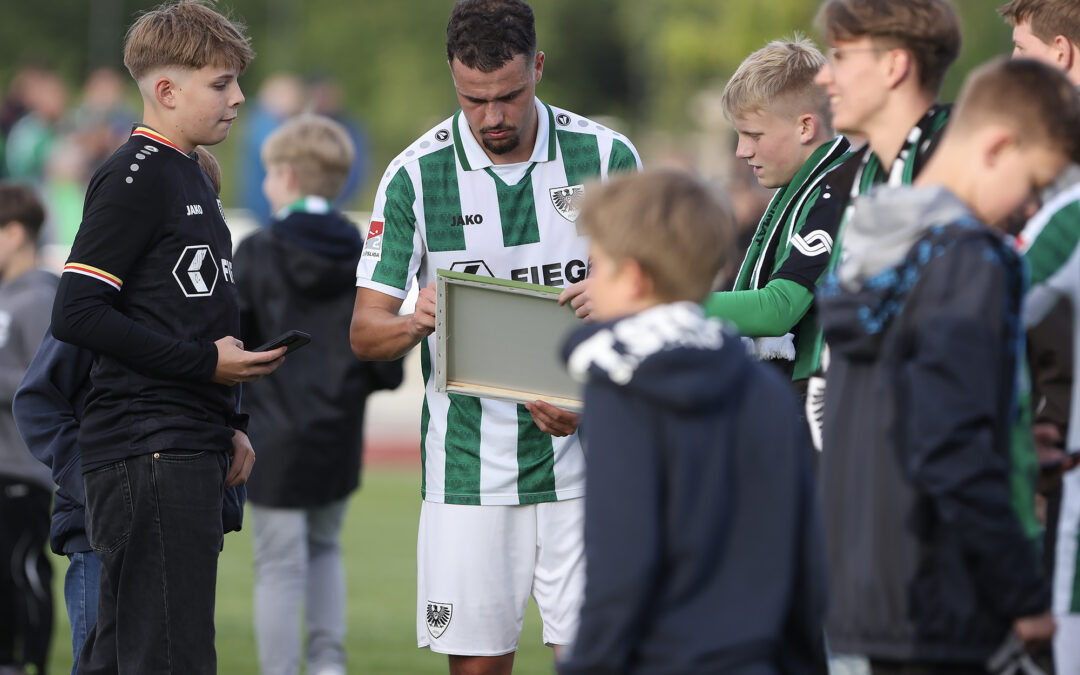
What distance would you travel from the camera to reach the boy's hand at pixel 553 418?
4.51 meters

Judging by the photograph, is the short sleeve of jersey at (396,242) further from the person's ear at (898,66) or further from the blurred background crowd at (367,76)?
the blurred background crowd at (367,76)

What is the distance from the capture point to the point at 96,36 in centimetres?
3838

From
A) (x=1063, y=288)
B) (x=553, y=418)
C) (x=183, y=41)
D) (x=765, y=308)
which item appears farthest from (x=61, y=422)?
(x=1063, y=288)

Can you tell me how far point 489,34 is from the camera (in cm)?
464

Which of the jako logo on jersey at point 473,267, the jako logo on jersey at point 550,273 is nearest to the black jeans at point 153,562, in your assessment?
the jako logo on jersey at point 473,267

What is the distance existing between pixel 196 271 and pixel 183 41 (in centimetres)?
69

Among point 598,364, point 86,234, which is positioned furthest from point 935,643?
point 86,234

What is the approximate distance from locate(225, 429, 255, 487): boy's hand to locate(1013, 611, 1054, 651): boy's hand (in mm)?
2423

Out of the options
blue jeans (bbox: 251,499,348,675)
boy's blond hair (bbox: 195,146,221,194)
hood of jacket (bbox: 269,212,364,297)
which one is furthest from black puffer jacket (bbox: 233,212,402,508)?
boy's blond hair (bbox: 195,146,221,194)

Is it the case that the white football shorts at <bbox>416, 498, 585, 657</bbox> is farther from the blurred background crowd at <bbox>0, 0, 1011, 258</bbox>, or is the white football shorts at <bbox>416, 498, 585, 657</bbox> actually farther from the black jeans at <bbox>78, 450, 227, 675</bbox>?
the blurred background crowd at <bbox>0, 0, 1011, 258</bbox>

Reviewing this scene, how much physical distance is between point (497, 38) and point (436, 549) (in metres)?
1.68

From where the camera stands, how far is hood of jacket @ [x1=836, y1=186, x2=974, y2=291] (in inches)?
118

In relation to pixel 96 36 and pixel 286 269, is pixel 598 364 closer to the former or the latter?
pixel 286 269

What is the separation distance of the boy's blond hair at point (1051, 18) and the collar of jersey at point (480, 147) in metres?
1.55
